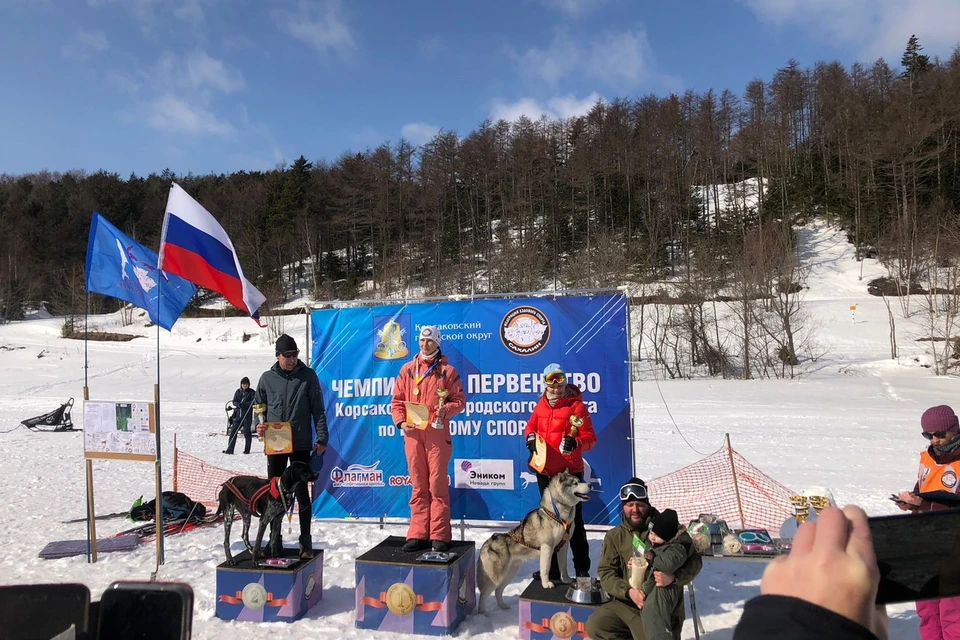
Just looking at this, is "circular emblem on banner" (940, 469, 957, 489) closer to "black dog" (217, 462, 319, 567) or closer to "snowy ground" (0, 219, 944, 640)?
"snowy ground" (0, 219, 944, 640)

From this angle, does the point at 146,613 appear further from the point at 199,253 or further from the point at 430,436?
the point at 199,253

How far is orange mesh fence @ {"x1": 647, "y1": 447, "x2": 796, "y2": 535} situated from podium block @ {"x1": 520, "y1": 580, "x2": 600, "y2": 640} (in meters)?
2.95

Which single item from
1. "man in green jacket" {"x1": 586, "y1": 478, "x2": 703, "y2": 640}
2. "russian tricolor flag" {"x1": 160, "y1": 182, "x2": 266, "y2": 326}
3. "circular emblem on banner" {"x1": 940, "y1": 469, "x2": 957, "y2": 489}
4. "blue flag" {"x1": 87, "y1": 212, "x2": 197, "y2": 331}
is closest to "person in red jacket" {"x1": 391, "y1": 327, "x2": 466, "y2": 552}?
"man in green jacket" {"x1": 586, "y1": 478, "x2": 703, "y2": 640}

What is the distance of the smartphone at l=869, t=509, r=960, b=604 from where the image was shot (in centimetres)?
95

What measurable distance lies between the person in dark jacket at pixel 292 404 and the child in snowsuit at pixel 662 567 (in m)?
2.96

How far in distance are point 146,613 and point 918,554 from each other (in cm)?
168

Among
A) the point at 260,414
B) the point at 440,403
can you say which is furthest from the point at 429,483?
the point at 260,414

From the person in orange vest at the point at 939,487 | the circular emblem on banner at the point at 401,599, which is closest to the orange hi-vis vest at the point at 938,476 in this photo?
the person in orange vest at the point at 939,487

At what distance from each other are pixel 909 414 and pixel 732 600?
1367 cm

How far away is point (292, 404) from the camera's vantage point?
548cm

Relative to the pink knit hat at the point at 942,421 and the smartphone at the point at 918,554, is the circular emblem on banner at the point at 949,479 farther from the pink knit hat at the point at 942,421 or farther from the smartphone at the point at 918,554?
the smartphone at the point at 918,554

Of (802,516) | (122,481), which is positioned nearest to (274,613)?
(802,516)

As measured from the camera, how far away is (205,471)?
32.5ft

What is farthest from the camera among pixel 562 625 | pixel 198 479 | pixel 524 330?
pixel 198 479
